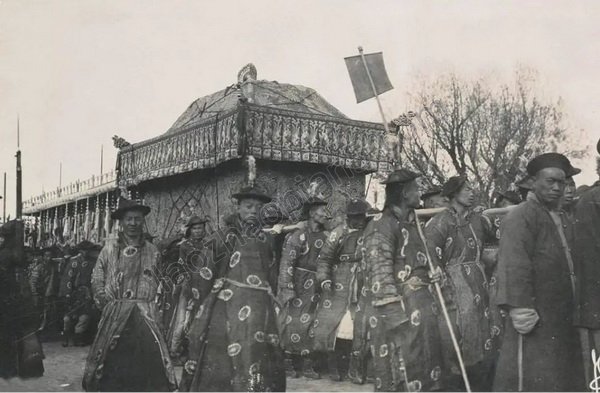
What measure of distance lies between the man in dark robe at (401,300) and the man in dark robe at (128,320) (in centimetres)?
Answer: 239

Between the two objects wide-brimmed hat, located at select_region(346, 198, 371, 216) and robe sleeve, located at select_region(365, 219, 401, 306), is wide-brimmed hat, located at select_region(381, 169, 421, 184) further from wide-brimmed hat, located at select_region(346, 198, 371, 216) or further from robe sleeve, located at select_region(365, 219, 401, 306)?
wide-brimmed hat, located at select_region(346, 198, 371, 216)

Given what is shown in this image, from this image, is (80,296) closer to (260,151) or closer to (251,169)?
(251,169)

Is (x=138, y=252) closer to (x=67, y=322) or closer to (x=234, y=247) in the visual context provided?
(x=234, y=247)

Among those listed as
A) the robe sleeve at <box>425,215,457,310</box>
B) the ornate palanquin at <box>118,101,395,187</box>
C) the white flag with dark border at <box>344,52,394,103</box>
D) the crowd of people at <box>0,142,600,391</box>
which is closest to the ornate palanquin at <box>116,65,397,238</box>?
the ornate palanquin at <box>118,101,395,187</box>

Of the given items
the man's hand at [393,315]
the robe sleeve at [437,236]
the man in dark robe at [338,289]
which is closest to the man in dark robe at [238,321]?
the man's hand at [393,315]

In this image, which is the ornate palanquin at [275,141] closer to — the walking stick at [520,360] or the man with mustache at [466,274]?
the man with mustache at [466,274]

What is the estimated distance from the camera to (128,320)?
7.13 m

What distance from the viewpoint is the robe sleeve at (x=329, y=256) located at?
28.5ft

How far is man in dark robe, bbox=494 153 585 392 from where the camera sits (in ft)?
15.4

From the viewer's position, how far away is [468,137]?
2586 centimetres

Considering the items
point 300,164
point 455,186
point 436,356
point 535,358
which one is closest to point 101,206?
point 300,164

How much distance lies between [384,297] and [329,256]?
2.98 metres

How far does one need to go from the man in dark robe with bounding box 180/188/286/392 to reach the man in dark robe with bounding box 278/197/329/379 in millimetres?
2298

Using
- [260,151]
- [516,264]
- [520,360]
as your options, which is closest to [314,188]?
[260,151]
